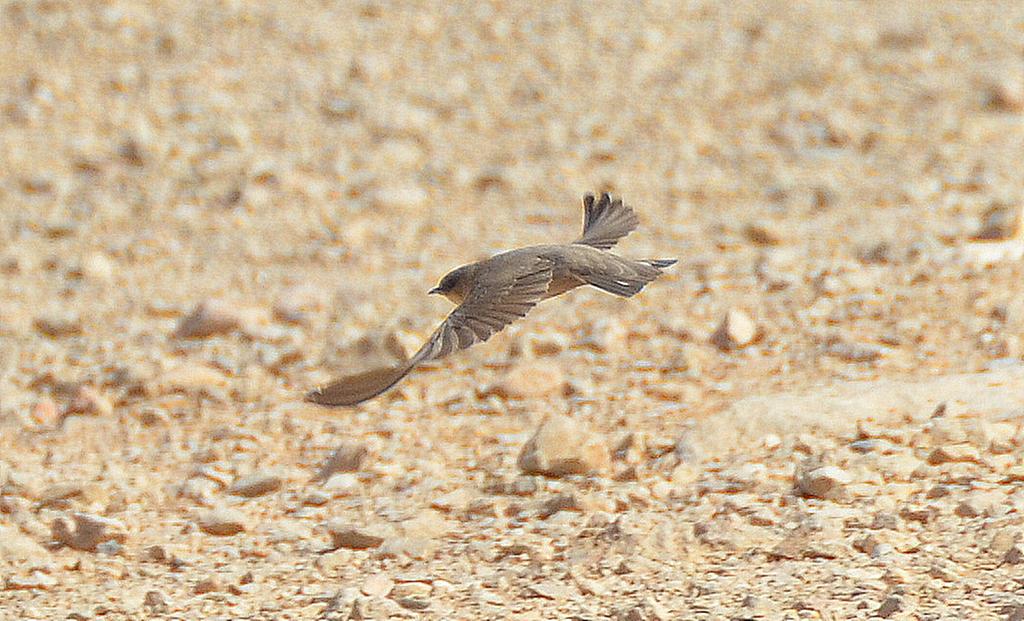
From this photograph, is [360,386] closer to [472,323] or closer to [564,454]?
[472,323]

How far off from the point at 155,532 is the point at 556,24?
5969 millimetres

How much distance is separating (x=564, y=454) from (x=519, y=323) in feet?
4.96

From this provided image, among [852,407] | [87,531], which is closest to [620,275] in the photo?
[852,407]

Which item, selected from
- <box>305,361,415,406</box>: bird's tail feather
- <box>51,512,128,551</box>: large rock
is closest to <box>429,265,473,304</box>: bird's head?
<box>305,361,415,406</box>: bird's tail feather

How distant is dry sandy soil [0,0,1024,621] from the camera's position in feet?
14.5

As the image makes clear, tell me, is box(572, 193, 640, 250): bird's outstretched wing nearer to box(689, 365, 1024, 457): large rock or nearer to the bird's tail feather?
box(689, 365, 1024, 457): large rock

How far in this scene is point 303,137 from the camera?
9.05 meters

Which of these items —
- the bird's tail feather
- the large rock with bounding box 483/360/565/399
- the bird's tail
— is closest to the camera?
the bird's tail feather

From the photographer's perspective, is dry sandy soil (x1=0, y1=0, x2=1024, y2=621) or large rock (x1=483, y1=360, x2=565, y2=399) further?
large rock (x1=483, y1=360, x2=565, y2=399)

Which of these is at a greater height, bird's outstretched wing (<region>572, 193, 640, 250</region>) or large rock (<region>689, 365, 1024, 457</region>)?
bird's outstretched wing (<region>572, 193, 640, 250</region>)

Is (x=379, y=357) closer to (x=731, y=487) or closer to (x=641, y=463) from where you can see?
(x=641, y=463)

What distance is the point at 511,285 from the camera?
Result: 4.57 metres

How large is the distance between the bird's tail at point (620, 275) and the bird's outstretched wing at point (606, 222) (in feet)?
1.17

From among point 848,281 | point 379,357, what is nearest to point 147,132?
A: point 379,357
